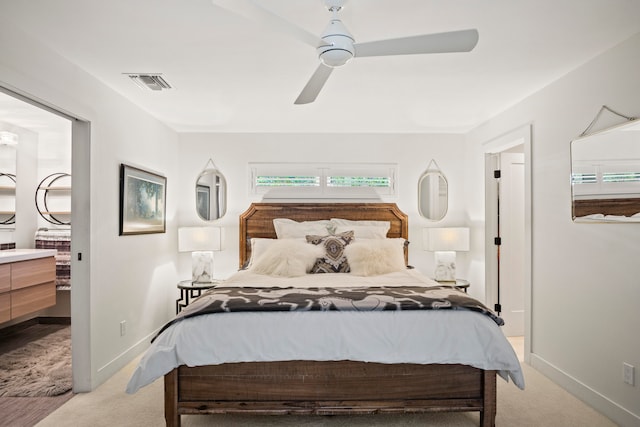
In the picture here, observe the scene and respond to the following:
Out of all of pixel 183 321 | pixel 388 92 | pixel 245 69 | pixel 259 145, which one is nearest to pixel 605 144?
pixel 388 92

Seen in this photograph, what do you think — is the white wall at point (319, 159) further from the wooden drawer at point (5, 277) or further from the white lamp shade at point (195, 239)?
the wooden drawer at point (5, 277)

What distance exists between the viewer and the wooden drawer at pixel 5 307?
385cm

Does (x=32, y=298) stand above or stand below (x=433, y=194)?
below

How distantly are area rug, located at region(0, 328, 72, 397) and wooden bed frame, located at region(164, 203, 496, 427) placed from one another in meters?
1.34

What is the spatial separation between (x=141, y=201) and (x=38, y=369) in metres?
1.63

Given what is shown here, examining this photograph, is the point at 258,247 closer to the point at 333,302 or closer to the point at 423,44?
the point at 333,302

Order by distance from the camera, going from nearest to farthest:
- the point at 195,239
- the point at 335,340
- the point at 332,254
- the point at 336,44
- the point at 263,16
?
the point at 263,16 < the point at 336,44 < the point at 335,340 < the point at 332,254 < the point at 195,239

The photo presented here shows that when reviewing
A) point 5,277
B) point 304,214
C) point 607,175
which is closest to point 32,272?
point 5,277

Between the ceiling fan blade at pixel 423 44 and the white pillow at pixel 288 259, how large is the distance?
2108 millimetres

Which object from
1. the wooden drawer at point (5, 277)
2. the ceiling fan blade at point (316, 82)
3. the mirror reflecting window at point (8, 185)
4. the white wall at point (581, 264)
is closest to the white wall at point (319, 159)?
the white wall at point (581, 264)

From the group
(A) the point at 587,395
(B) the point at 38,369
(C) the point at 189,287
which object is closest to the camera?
(A) the point at 587,395

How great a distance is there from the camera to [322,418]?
267 cm

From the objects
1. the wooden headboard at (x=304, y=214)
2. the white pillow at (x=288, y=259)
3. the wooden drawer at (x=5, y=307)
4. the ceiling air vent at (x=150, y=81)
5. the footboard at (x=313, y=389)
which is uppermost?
the ceiling air vent at (x=150, y=81)

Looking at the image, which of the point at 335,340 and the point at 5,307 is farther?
the point at 5,307
